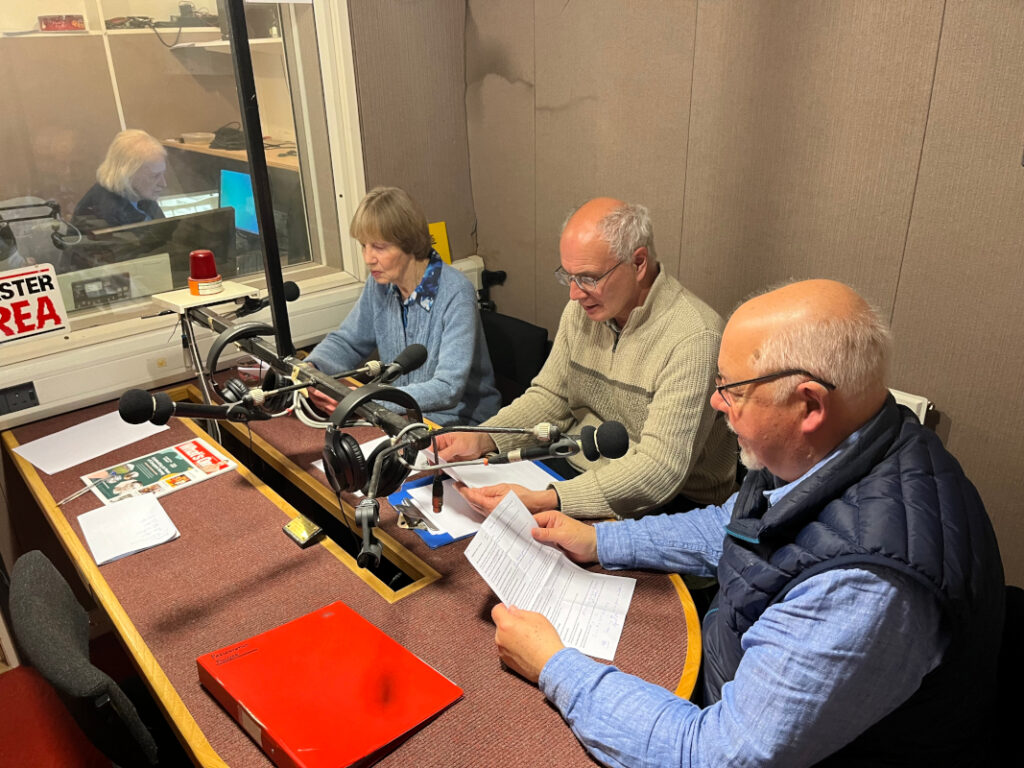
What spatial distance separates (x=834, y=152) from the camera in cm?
210

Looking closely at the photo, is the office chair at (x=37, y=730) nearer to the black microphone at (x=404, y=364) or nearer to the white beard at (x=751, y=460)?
the black microphone at (x=404, y=364)

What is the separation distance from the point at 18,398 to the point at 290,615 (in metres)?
1.39

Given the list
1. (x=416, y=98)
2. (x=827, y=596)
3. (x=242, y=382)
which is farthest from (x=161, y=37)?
(x=827, y=596)

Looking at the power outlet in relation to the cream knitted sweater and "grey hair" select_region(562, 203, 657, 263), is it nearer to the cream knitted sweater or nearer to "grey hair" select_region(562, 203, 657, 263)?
the cream knitted sweater

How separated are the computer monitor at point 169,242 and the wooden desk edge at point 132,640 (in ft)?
2.58

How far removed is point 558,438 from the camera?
4.19ft

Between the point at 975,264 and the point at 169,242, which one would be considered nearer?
the point at 975,264

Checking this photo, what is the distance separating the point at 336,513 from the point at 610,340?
2.73 feet

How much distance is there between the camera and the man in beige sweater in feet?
5.61

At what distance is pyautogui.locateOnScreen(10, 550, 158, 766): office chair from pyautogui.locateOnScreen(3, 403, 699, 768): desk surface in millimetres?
69

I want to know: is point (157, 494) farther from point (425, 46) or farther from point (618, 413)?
point (425, 46)

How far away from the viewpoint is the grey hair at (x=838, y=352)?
42.1 inches

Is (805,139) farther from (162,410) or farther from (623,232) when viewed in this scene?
(162,410)

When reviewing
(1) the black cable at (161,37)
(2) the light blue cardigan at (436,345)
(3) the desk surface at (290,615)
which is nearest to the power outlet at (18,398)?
(3) the desk surface at (290,615)
